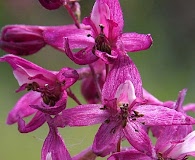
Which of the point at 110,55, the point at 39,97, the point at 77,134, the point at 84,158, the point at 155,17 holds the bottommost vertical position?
the point at 77,134

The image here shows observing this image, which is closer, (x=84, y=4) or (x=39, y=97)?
(x=39, y=97)

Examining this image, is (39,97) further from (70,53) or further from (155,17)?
(155,17)

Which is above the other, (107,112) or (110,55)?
(110,55)

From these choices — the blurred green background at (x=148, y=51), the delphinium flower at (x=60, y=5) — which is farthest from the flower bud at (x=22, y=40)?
the blurred green background at (x=148, y=51)

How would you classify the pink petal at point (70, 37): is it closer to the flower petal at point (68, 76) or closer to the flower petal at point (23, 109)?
the flower petal at point (68, 76)

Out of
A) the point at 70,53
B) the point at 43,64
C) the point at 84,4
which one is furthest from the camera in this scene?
the point at 43,64

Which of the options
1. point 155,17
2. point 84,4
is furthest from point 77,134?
point 155,17

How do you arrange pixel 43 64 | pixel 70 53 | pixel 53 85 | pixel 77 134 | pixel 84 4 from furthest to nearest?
pixel 43 64 → pixel 84 4 → pixel 77 134 → pixel 53 85 → pixel 70 53
